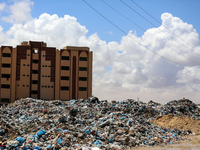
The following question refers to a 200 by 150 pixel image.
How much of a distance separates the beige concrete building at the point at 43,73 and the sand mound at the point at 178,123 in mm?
22133

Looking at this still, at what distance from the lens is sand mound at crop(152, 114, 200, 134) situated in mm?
17906

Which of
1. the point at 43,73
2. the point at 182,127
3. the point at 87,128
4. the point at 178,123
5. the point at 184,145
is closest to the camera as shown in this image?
the point at 184,145

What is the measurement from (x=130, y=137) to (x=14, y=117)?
9819 millimetres

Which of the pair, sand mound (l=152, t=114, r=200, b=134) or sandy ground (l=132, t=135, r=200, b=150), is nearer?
sandy ground (l=132, t=135, r=200, b=150)

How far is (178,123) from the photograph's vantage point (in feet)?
60.2

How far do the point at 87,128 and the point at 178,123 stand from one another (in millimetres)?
8486

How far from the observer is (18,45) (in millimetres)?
39812

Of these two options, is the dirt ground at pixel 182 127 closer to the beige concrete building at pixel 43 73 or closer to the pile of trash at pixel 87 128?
the pile of trash at pixel 87 128

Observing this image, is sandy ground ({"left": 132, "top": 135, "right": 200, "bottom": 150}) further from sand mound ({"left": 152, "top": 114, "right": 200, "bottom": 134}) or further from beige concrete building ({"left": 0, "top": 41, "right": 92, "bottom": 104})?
beige concrete building ({"left": 0, "top": 41, "right": 92, "bottom": 104})

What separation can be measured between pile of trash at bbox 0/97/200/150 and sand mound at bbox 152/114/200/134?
0.75 metres

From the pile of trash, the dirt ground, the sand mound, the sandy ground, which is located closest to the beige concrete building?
the pile of trash

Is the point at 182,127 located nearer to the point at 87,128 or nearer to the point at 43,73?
the point at 87,128

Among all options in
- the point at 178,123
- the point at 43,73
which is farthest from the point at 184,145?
the point at 43,73

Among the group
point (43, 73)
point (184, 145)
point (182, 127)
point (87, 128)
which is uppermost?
point (43, 73)
